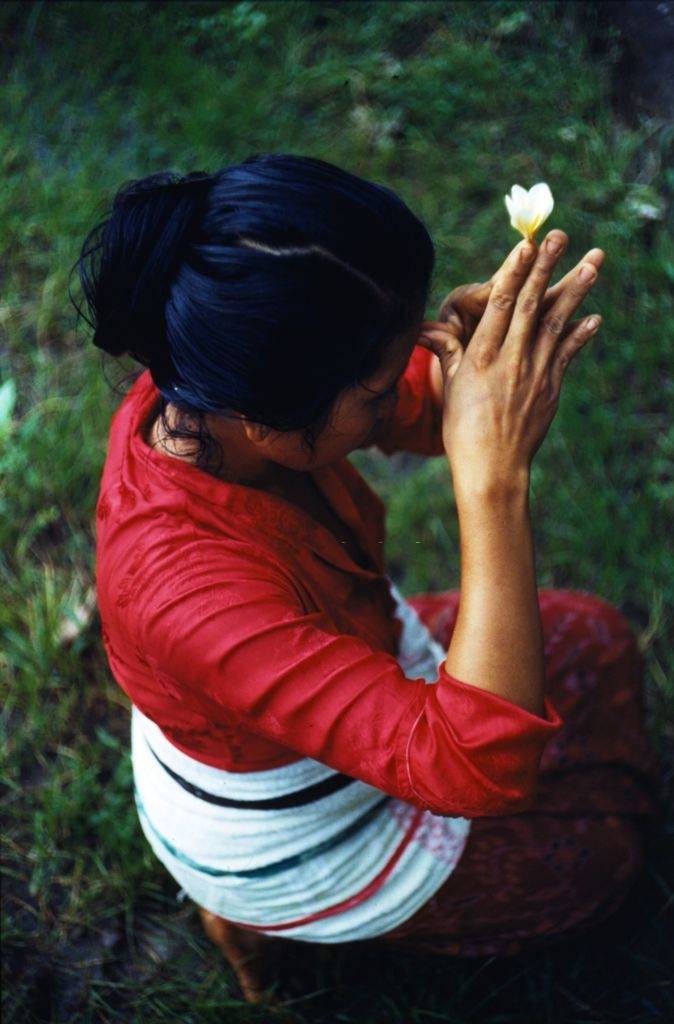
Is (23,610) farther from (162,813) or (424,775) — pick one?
(424,775)

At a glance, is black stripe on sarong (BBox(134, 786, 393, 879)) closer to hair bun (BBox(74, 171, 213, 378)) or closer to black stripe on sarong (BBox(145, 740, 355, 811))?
black stripe on sarong (BBox(145, 740, 355, 811))

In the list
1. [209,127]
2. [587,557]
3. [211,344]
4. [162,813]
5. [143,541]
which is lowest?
[587,557]

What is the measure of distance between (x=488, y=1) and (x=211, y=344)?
7.23 feet

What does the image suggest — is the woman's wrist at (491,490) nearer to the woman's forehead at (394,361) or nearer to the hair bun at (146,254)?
the woman's forehead at (394,361)

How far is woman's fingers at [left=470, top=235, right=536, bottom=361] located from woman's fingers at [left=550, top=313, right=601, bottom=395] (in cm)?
8

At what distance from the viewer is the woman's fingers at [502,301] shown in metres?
1.26

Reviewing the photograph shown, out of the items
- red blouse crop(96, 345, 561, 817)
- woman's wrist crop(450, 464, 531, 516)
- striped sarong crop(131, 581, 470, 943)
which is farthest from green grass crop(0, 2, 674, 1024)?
woman's wrist crop(450, 464, 531, 516)

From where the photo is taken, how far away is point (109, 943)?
2139 mm

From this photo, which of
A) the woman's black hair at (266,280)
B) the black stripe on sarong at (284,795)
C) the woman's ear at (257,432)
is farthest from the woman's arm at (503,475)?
the black stripe on sarong at (284,795)

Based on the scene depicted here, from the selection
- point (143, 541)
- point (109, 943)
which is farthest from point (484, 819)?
point (109, 943)

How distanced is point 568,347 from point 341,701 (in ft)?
1.79

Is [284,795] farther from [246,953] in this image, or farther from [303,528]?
[246,953]

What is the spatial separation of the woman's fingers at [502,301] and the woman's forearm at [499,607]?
185 mm

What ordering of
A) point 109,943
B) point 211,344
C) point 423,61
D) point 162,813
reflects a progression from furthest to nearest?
point 423,61
point 109,943
point 162,813
point 211,344
